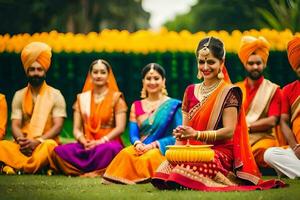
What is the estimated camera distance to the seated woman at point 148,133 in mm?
9219

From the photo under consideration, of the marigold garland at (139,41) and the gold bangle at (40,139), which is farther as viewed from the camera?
the marigold garland at (139,41)

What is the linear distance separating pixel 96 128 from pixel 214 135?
9.72ft

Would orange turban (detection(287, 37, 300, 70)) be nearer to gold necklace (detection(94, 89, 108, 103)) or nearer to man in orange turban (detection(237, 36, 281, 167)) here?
man in orange turban (detection(237, 36, 281, 167))

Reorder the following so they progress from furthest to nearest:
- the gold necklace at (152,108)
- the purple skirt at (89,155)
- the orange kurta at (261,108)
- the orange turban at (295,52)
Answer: the purple skirt at (89,155), the gold necklace at (152,108), the orange kurta at (261,108), the orange turban at (295,52)

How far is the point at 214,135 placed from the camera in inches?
310

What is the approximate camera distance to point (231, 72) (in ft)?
44.0

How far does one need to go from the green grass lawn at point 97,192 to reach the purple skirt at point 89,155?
748 millimetres

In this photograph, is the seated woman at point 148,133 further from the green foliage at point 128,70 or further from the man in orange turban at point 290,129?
the green foliage at point 128,70

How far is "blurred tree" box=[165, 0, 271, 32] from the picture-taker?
23780 millimetres

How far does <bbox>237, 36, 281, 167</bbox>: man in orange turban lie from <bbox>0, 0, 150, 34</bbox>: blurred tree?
1287 centimetres

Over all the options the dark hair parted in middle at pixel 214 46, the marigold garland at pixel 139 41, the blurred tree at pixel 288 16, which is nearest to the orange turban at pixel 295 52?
the dark hair parted in middle at pixel 214 46

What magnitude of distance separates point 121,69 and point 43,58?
344cm

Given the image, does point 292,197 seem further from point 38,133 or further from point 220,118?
point 38,133

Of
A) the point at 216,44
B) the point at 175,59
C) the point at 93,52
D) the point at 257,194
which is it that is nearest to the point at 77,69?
the point at 93,52
